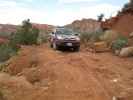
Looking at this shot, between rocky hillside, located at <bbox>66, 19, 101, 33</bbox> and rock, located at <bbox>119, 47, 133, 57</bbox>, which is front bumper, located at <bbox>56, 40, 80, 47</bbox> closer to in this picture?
rock, located at <bbox>119, 47, 133, 57</bbox>

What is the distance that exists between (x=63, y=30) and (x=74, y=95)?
15382 millimetres

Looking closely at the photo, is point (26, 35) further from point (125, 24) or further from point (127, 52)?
point (127, 52)

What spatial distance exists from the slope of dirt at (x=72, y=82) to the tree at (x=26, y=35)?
18100mm

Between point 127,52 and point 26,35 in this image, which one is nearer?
point 127,52

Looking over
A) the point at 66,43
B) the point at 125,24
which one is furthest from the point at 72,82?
the point at 125,24

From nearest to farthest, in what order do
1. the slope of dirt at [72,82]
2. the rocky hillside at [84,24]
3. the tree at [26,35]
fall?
1. the slope of dirt at [72,82]
2. the tree at [26,35]
3. the rocky hillside at [84,24]

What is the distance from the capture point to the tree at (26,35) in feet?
128

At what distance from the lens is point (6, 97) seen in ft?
43.5

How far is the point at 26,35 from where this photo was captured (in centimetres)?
3944

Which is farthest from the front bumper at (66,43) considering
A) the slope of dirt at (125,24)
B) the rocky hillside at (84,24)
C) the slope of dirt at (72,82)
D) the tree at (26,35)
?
the rocky hillside at (84,24)

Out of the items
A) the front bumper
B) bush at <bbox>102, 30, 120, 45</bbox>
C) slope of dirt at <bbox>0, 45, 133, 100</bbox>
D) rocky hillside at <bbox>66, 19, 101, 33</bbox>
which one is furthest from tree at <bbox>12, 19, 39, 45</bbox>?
rocky hillside at <bbox>66, 19, 101, 33</bbox>

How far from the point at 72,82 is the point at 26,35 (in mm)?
24939

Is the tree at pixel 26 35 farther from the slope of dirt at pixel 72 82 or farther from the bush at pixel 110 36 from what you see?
the slope of dirt at pixel 72 82

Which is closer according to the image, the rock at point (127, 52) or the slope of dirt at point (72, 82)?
the slope of dirt at point (72, 82)
